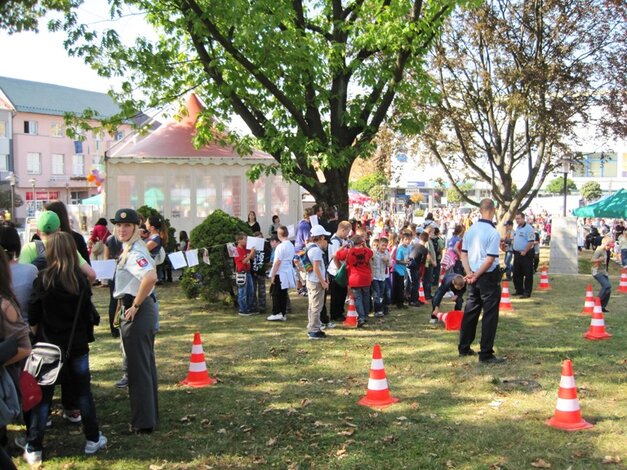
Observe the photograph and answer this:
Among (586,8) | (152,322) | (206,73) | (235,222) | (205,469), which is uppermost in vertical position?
(586,8)

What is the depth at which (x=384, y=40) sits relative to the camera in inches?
460

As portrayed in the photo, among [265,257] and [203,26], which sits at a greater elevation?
[203,26]

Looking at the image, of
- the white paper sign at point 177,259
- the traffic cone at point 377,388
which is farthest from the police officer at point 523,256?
the traffic cone at point 377,388

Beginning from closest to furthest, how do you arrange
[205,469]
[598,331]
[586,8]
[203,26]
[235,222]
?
[205,469]
[598,331]
[203,26]
[235,222]
[586,8]

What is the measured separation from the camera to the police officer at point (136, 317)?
16.6ft

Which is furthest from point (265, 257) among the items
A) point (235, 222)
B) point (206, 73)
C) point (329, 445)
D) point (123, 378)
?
point (329, 445)

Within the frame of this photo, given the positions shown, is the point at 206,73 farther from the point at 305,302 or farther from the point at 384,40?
the point at 305,302

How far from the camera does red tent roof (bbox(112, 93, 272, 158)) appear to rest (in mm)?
17266

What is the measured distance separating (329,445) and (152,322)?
1.79 metres

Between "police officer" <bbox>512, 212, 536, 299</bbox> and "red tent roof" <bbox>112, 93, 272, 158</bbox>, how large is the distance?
7809mm

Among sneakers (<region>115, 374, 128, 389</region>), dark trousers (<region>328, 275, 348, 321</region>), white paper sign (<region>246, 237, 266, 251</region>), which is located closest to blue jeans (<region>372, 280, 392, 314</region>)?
dark trousers (<region>328, 275, 348, 321</region>)

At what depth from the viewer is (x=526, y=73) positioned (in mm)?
18844

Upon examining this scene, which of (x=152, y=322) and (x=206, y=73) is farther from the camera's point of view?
(x=206, y=73)

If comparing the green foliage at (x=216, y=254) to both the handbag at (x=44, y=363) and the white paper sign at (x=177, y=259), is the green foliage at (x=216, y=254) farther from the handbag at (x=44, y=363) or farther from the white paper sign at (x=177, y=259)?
the handbag at (x=44, y=363)
